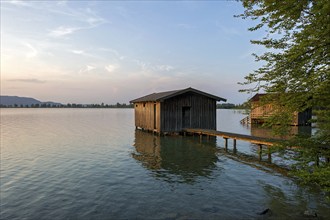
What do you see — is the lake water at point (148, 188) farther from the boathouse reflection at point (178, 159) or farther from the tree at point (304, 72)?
the tree at point (304, 72)

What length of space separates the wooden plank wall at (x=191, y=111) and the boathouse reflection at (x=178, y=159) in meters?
3.56

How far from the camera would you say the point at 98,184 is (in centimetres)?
1207

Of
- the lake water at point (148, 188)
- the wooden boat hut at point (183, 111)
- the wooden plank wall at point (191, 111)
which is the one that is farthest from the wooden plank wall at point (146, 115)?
the lake water at point (148, 188)

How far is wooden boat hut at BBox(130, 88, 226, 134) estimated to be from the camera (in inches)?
1109

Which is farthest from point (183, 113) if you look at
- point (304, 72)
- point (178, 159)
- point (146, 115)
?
point (304, 72)

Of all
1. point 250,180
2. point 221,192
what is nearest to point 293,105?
point 221,192

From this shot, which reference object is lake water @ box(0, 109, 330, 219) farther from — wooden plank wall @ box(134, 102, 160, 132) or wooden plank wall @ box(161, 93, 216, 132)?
wooden plank wall @ box(134, 102, 160, 132)

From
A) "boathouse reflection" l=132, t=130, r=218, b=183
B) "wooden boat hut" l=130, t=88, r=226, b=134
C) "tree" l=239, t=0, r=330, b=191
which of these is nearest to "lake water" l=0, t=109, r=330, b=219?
"boathouse reflection" l=132, t=130, r=218, b=183

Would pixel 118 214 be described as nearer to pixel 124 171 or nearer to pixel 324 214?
pixel 124 171

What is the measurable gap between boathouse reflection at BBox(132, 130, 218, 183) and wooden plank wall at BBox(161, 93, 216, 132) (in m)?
3.56

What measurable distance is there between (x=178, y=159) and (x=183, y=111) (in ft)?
40.8

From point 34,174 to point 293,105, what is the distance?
43.5ft

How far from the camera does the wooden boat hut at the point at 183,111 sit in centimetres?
2816

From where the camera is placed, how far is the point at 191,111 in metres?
29.0
